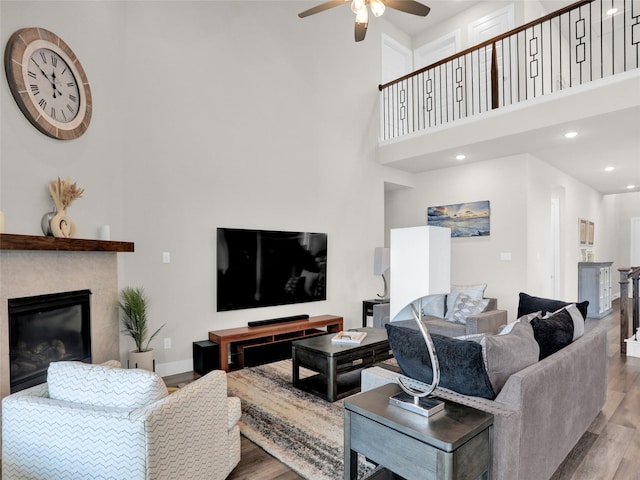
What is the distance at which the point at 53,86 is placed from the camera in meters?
2.90

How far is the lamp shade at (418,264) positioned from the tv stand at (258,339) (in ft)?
9.05

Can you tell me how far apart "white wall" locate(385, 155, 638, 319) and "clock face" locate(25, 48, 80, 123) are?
17.5 ft

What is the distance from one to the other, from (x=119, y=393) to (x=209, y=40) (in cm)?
399

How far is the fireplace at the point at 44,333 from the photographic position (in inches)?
99.0

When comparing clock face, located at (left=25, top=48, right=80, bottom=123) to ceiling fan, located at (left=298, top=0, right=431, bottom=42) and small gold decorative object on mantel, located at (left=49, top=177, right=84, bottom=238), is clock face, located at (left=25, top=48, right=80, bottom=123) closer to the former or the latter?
small gold decorative object on mantel, located at (left=49, top=177, right=84, bottom=238)

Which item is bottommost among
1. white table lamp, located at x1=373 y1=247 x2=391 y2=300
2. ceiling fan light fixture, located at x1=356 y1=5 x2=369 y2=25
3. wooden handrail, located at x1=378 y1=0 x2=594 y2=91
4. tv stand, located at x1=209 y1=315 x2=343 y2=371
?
tv stand, located at x1=209 y1=315 x2=343 y2=371

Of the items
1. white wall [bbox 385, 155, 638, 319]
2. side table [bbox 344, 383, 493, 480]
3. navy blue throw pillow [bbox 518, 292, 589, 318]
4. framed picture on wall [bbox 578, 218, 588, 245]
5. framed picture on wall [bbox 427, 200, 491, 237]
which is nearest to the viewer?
side table [bbox 344, 383, 493, 480]

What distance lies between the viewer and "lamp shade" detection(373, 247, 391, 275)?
18.4 feet

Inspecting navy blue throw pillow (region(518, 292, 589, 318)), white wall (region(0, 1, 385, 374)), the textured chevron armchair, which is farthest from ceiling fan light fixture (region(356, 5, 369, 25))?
the textured chevron armchair

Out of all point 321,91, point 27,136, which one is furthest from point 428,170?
point 27,136

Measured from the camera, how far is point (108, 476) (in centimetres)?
148

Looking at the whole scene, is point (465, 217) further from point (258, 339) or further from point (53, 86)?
point (53, 86)

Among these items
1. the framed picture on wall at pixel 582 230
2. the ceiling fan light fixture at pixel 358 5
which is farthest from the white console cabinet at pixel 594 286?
the ceiling fan light fixture at pixel 358 5

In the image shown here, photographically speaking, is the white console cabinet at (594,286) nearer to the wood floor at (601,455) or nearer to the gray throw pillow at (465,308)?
the gray throw pillow at (465,308)
